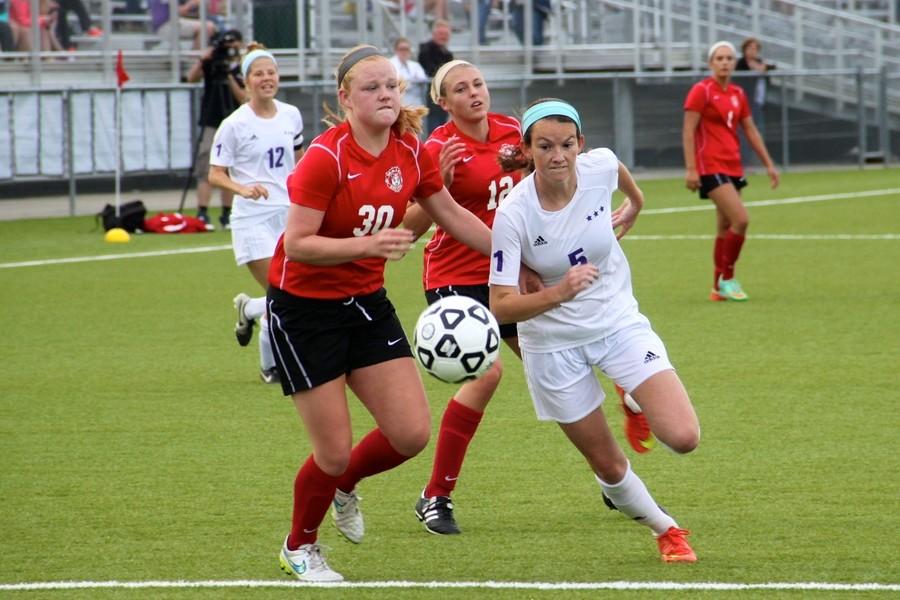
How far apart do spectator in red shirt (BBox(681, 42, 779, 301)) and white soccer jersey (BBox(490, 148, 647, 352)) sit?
7789mm

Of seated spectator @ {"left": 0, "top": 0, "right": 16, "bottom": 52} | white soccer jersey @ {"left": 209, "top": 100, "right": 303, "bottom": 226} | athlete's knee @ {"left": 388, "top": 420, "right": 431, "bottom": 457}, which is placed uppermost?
seated spectator @ {"left": 0, "top": 0, "right": 16, "bottom": 52}

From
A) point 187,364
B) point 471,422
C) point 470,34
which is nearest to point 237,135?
point 187,364

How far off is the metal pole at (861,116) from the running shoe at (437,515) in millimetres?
24085

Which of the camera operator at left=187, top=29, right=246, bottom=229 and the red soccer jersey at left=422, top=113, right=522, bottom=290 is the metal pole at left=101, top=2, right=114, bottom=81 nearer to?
the camera operator at left=187, top=29, right=246, bottom=229

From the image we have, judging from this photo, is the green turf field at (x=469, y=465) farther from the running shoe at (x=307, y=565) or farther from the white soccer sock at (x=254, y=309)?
the white soccer sock at (x=254, y=309)

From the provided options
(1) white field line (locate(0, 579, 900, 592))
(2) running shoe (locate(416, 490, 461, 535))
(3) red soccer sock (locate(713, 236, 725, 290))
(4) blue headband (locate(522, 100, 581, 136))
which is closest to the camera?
(1) white field line (locate(0, 579, 900, 592))

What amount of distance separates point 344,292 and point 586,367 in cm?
97

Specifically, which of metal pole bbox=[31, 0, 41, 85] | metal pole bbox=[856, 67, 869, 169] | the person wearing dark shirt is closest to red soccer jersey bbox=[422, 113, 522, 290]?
metal pole bbox=[31, 0, 41, 85]

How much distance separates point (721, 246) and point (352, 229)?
27.5ft

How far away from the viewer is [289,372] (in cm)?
593

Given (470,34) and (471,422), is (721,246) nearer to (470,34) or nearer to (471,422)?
(471,422)

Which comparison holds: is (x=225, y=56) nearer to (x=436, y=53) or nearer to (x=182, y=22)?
(x=182, y=22)

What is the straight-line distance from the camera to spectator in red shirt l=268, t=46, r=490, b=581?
18.8 feet

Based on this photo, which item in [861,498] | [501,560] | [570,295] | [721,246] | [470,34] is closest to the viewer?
[570,295]
